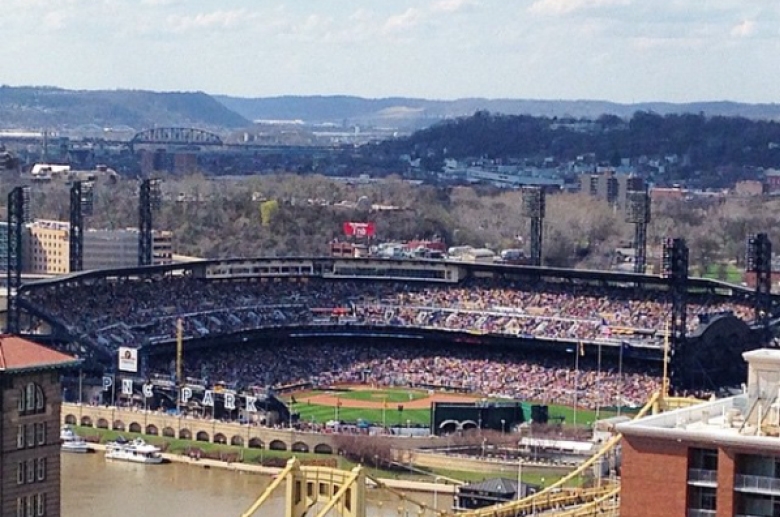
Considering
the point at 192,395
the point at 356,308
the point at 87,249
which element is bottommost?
the point at 192,395

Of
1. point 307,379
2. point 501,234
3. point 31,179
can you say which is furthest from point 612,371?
point 31,179

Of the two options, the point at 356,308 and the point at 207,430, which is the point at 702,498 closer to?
the point at 207,430

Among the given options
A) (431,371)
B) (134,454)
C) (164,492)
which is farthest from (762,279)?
(164,492)

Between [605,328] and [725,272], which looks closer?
[605,328]

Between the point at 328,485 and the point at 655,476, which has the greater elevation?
the point at 655,476

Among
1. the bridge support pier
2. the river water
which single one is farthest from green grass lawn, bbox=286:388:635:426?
the bridge support pier

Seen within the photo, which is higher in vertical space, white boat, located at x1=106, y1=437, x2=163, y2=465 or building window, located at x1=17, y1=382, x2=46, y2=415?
building window, located at x1=17, y1=382, x2=46, y2=415

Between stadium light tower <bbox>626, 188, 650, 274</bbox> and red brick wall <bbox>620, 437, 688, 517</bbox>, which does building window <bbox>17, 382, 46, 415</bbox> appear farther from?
stadium light tower <bbox>626, 188, 650, 274</bbox>
